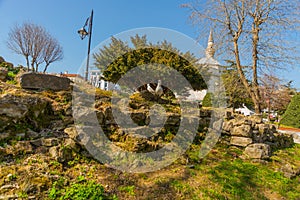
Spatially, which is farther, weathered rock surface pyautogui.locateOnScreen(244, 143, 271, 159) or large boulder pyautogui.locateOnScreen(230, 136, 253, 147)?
large boulder pyautogui.locateOnScreen(230, 136, 253, 147)

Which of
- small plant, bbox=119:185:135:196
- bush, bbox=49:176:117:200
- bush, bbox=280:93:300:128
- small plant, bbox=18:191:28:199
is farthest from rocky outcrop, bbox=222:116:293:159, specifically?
bush, bbox=280:93:300:128

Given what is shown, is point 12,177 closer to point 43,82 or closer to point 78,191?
point 78,191

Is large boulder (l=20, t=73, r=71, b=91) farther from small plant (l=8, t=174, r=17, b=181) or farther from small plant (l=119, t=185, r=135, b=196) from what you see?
small plant (l=119, t=185, r=135, b=196)

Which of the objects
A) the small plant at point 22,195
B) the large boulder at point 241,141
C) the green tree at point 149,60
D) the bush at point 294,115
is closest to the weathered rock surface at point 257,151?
the large boulder at point 241,141

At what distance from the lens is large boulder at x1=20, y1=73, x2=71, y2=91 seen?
12.3 feet

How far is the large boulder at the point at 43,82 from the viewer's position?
148 inches

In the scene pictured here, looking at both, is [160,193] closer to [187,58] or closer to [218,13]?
[218,13]

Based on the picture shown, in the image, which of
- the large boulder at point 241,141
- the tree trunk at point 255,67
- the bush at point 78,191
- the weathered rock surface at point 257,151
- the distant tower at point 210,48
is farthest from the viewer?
the distant tower at point 210,48

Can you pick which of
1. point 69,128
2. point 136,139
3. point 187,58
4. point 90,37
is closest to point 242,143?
point 136,139

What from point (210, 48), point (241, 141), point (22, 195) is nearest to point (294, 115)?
point (210, 48)

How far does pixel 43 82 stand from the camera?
3.94 metres

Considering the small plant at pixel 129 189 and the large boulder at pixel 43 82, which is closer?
the small plant at pixel 129 189

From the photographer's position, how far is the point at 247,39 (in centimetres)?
707

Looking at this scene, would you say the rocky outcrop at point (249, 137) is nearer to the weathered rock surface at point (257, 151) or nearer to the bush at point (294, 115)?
the weathered rock surface at point (257, 151)
